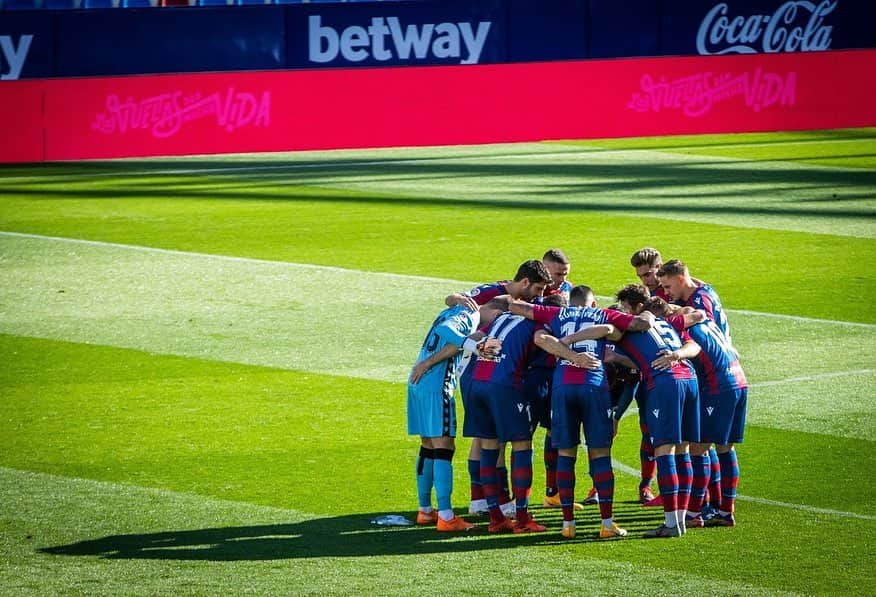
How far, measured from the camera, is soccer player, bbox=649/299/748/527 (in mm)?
10516

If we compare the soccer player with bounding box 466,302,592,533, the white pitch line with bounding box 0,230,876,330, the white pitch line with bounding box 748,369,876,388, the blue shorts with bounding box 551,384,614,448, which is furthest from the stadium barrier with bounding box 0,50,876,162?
the blue shorts with bounding box 551,384,614,448

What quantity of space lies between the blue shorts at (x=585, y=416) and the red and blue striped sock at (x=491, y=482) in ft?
1.60

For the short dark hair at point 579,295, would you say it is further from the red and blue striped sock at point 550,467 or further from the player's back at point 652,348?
the red and blue striped sock at point 550,467

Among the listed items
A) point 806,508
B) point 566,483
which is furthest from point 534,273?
point 806,508

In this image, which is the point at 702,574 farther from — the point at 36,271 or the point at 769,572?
the point at 36,271

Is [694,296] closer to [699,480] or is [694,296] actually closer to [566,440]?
[699,480]

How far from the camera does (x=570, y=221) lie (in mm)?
24000

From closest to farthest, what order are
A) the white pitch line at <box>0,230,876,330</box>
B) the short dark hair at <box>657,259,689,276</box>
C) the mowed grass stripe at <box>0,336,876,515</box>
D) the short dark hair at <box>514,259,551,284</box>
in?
the short dark hair at <box>514,259,551,284</box> < the short dark hair at <box>657,259,689,276</box> < the mowed grass stripe at <box>0,336,876,515</box> < the white pitch line at <box>0,230,876,330</box>

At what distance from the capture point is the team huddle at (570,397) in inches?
400

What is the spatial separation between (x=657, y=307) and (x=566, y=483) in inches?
54.6

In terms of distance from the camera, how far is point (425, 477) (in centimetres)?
1061

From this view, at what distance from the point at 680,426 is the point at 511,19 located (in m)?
22.0

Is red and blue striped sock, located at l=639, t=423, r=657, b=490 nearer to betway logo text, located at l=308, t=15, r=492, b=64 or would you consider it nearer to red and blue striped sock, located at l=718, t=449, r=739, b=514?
red and blue striped sock, located at l=718, t=449, r=739, b=514

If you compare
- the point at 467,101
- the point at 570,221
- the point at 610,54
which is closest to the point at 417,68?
the point at 467,101
